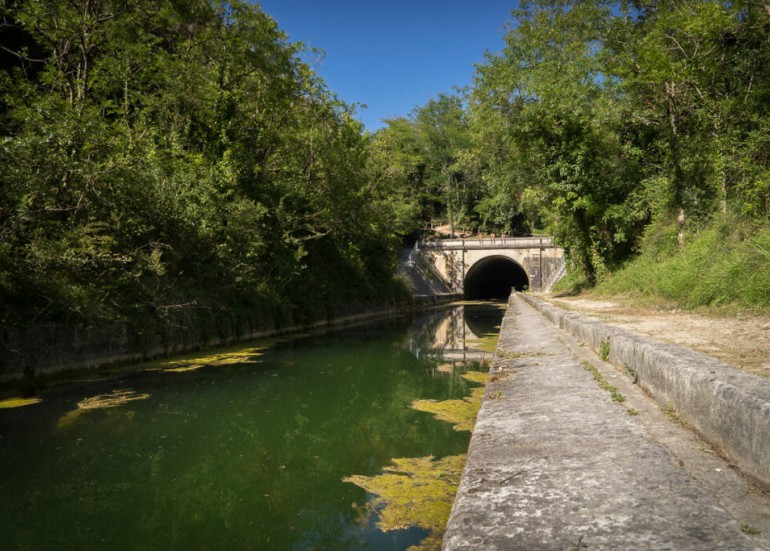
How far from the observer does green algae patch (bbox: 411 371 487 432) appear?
5309mm

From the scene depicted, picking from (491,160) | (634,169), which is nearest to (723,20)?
(634,169)

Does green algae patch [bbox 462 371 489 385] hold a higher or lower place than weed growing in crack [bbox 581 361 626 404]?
lower

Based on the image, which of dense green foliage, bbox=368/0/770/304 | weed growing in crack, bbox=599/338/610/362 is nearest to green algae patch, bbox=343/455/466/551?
weed growing in crack, bbox=599/338/610/362

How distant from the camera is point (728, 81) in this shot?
441 inches

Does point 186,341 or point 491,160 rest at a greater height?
point 491,160

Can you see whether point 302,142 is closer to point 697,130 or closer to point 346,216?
point 346,216

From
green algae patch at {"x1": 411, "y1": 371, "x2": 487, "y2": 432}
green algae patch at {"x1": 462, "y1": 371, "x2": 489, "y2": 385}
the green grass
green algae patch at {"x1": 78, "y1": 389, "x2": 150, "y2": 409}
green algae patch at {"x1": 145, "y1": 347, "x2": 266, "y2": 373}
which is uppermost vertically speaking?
the green grass

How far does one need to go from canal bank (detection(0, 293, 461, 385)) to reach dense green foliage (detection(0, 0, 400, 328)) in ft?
0.97

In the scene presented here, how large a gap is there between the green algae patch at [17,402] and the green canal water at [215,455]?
0.21 m

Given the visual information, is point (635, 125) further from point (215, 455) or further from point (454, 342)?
point (215, 455)

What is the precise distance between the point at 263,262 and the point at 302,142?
18.9ft

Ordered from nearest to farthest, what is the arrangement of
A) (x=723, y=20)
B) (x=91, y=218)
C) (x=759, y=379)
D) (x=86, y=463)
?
(x=759, y=379) → (x=86, y=463) → (x=91, y=218) → (x=723, y=20)

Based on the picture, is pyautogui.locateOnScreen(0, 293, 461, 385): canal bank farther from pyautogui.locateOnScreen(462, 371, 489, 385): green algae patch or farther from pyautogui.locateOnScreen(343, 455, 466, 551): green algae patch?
pyautogui.locateOnScreen(343, 455, 466, 551): green algae patch

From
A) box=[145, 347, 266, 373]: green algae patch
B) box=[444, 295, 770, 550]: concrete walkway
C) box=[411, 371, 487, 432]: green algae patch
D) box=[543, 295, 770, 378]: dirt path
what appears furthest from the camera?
box=[145, 347, 266, 373]: green algae patch
